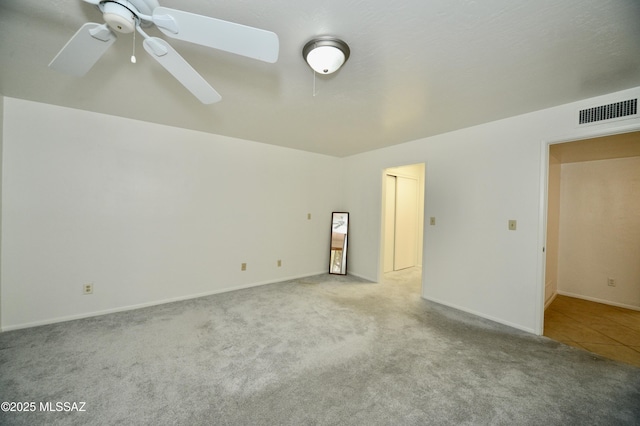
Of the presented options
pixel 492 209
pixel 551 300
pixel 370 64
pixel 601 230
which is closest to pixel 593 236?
pixel 601 230

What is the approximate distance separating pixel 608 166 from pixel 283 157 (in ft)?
16.8

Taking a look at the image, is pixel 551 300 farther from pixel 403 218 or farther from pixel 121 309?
pixel 121 309

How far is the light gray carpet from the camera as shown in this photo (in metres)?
1.61

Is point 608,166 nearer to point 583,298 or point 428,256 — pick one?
Result: point 583,298

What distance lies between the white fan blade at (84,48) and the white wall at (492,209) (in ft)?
11.9

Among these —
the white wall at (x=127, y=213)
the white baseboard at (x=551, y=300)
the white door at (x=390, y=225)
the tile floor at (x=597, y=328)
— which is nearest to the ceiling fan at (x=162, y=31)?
the white wall at (x=127, y=213)

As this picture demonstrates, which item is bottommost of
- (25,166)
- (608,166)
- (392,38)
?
(25,166)

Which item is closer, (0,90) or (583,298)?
(0,90)

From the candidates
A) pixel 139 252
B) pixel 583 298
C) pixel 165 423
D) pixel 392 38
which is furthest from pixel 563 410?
pixel 139 252

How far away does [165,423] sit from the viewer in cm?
152

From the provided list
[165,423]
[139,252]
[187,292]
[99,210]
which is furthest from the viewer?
[187,292]

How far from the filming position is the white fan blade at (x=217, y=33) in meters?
1.11

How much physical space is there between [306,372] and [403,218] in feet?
13.3

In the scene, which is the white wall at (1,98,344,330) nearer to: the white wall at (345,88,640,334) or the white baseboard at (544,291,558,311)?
the white wall at (345,88,640,334)
